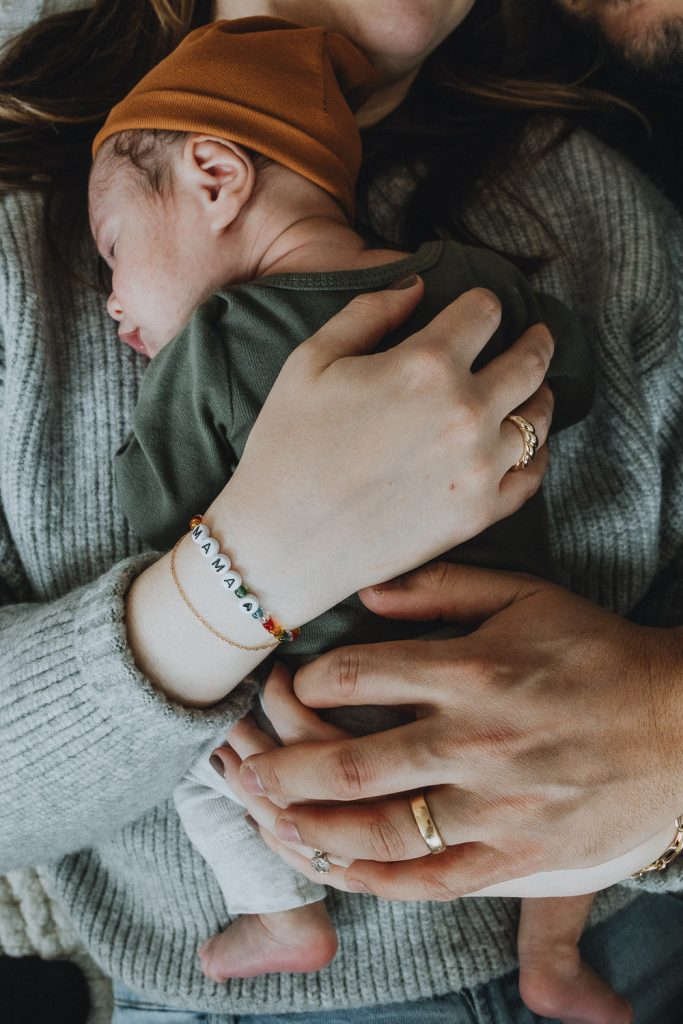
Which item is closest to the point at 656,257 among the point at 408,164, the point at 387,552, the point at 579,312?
A: the point at 579,312

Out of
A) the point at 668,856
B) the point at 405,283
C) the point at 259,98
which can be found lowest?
the point at 668,856

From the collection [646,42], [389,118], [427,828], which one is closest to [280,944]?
[427,828]

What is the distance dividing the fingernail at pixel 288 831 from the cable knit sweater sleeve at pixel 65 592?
12 centimetres

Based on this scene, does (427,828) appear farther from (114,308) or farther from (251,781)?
(114,308)

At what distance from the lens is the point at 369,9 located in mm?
1081


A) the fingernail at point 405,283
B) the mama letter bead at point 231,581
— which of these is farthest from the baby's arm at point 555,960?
the fingernail at point 405,283

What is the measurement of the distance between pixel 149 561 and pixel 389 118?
916mm

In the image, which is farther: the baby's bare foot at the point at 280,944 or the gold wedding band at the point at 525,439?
the baby's bare foot at the point at 280,944

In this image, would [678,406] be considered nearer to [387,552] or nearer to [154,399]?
[387,552]

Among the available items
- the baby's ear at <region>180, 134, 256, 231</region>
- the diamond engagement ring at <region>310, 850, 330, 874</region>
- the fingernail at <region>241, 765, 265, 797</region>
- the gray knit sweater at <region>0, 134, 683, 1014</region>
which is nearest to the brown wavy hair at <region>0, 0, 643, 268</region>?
the gray knit sweater at <region>0, 134, 683, 1014</region>

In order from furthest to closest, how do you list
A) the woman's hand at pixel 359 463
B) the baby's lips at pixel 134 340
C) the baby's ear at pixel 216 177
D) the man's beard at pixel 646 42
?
the man's beard at pixel 646 42
the baby's lips at pixel 134 340
the baby's ear at pixel 216 177
the woman's hand at pixel 359 463

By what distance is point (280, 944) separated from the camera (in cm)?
98

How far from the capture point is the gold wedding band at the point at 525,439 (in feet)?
2.73

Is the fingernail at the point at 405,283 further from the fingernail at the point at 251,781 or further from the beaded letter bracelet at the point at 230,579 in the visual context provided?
the fingernail at the point at 251,781
